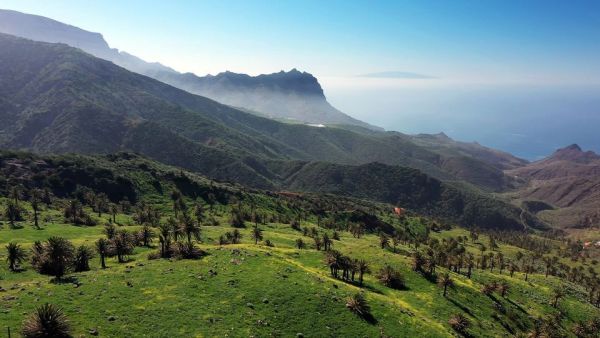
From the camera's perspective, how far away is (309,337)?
56531mm

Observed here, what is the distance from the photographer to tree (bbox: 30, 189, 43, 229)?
124 metres

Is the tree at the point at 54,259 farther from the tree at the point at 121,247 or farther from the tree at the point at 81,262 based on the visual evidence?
the tree at the point at 121,247

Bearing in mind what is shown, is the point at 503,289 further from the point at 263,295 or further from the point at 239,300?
the point at 239,300

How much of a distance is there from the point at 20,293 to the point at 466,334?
73282mm

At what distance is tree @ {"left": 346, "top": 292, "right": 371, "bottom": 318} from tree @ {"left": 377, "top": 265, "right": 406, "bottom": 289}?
20631 mm

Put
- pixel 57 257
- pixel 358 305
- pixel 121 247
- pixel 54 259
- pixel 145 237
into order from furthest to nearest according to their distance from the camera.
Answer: pixel 145 237, pixel 121 247, pixel 358 305, pixel 54 259, pixel 57 257

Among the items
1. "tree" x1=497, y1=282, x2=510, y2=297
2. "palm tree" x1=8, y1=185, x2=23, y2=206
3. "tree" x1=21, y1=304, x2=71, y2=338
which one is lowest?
"palm tree" x1=8, y1=185, x2=23, y2=206

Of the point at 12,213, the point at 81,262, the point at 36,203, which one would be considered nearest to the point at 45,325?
the point at 81,262

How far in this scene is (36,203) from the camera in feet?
431

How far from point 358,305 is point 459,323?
22.0 metres

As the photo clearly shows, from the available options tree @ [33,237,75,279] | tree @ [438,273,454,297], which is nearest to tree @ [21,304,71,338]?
tree @ [33,237,75,279]

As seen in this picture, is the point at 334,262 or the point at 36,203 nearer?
the point at 334,262

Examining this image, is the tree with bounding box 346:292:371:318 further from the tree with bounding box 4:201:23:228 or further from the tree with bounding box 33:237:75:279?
the tree with bounding box 4:201:23:228

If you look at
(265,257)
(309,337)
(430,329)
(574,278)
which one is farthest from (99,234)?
(574,278)
